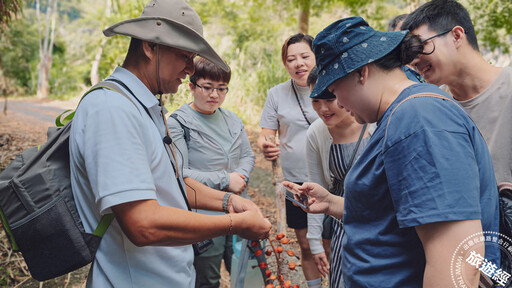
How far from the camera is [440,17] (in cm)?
192

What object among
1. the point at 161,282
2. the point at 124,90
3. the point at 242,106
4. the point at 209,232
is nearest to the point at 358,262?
the point at 209,232

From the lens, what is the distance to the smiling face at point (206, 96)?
2.93 metres

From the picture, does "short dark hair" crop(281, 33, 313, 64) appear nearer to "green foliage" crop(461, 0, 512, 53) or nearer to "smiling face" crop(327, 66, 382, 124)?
"smiling face" crop(327, 66, 382, 124)

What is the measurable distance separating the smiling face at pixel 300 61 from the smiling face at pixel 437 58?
1260 millimetres

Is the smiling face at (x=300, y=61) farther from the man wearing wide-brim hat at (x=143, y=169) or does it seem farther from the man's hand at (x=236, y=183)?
the man wearing wide-brim hat at (x=143, y=169)

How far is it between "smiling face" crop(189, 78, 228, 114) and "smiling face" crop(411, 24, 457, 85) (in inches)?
61.2

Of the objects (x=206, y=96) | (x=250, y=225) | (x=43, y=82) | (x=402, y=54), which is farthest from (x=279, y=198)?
(x=43, y=82)

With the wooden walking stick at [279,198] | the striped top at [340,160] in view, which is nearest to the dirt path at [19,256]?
the wooden walking stick at [279,198]

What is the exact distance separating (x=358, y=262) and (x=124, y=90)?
1133 millimetres

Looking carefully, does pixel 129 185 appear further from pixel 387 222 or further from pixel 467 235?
pixel 467 235

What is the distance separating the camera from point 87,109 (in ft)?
4.12

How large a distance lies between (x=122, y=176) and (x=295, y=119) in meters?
2.21

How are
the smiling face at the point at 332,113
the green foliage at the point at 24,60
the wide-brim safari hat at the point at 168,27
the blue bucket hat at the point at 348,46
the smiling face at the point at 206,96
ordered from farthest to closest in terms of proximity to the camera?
the green foliage at the point at 24,60
the smiling face at the point at 206,96
the smiling face at the point at 332,113
the wide-brim safari hat at the point at 168,27
the blue bucket hat at the point at 348,46

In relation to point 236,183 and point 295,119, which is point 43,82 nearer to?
point 295,119
